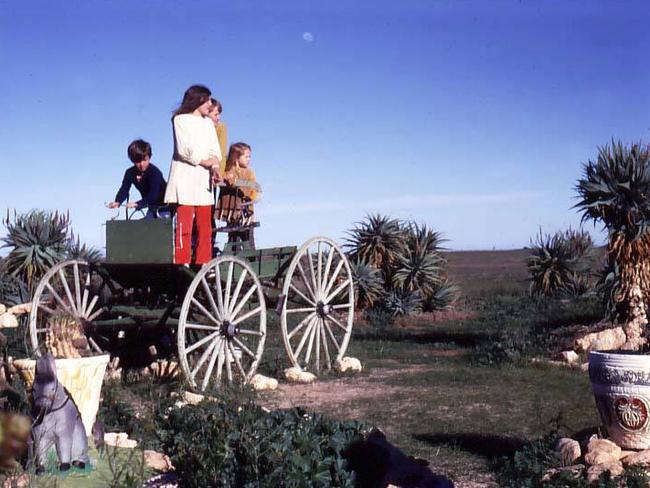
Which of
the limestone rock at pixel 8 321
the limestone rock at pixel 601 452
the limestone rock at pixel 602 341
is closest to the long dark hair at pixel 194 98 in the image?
the limestone rock at pixel 8 321

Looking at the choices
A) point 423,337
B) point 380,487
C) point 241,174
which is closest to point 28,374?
point 380,487

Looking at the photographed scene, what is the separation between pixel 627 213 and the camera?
33.1 ft

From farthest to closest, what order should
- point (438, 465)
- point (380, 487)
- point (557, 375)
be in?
point (557, 375) < point (438, 465) < point (380, 487)

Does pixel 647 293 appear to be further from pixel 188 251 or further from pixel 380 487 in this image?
pixel 380 487

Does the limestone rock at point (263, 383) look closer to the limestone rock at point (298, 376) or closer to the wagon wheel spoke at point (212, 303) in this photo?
the limestone rock at point (298, 376)

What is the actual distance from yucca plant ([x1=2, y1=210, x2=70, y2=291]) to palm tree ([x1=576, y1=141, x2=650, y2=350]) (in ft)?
28.6

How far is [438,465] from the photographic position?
5.32 metres

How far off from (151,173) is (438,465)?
188 inches

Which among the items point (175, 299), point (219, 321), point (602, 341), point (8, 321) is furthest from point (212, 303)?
point (602, 341)

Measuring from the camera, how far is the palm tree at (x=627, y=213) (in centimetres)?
1013

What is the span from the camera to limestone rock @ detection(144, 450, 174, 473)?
486cm

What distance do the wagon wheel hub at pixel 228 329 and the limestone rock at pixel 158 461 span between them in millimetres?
3008

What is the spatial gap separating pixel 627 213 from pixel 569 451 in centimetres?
585

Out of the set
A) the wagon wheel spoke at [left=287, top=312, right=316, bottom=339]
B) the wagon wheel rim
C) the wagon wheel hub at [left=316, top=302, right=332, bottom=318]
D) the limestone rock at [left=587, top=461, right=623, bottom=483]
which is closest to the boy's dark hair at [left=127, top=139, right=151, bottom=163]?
the wagon wheel rim
